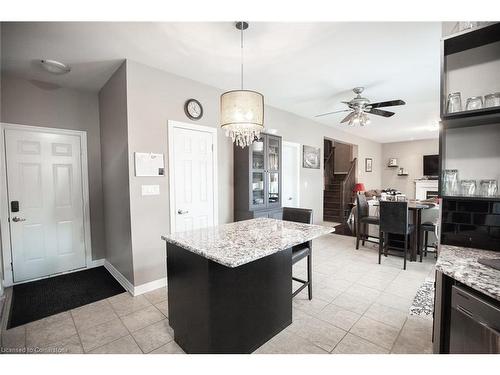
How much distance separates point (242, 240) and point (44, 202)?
9.95ft

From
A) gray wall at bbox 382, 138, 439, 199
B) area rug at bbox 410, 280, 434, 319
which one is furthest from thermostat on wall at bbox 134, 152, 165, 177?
gray wall at bbox 382, 138, 439, 199

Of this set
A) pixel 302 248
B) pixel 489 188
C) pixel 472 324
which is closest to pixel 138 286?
pixel 302 248

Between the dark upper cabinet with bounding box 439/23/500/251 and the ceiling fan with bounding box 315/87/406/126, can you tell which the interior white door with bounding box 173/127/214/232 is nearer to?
the ceiling fan with bounding box 315/87/406/126

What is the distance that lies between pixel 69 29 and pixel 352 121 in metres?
3.69

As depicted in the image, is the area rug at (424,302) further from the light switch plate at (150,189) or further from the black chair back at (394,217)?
the light switch plate at (150,189)

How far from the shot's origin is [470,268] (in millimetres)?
1276

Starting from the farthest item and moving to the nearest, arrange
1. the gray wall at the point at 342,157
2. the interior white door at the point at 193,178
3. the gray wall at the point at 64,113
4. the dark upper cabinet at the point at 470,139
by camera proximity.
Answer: the gray wall at the point at 342,157, the interior white door at the point at 193,178, the gray wall at the point at 64,113, the dark upper cabinet at the point at 470,139

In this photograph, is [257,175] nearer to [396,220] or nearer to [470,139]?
[396,220]

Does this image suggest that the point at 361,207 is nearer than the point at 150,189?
No

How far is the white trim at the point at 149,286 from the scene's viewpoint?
2689mm

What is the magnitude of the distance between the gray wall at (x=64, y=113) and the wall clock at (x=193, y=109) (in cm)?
154

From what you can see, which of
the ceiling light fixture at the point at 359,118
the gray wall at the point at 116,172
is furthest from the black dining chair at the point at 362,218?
the gray wall at the point at 116,172
